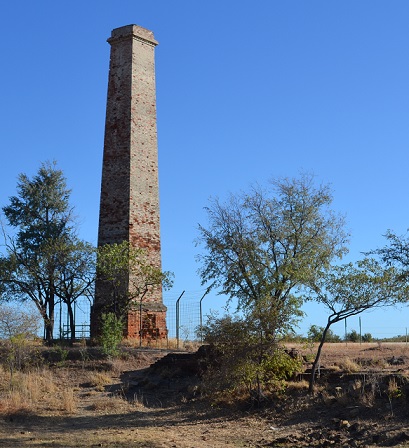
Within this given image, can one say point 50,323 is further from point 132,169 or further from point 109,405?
point 109,405

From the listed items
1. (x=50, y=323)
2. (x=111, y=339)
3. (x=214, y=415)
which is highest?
(x=50, y=323)

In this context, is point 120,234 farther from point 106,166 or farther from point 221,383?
point 221,383

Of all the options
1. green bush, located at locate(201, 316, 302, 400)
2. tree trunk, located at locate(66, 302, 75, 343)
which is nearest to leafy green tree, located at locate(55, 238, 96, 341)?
tree trunk, located at locate(66, 302, 75, 343)

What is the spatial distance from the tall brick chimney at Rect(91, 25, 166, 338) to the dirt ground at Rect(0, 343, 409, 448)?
25.3 feet

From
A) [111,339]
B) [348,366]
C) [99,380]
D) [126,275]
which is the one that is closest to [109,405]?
[99,380]

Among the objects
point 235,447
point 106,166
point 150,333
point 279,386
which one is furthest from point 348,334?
point 235,447

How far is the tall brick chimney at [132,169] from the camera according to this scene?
30.8 metres

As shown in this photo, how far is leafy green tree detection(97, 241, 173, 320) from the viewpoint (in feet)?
97.6

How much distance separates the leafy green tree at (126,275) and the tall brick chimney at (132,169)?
405mm

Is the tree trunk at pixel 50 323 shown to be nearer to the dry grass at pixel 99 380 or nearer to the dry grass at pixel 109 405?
the dry grass at pixel 99 380

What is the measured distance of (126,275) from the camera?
3025 cm

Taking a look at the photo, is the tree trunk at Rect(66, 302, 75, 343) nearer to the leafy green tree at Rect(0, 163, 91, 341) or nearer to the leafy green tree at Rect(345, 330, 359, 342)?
the leafy green tree at Rect(0, 163, 91, 341)

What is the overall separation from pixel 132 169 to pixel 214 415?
575 inches

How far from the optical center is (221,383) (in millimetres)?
18594
